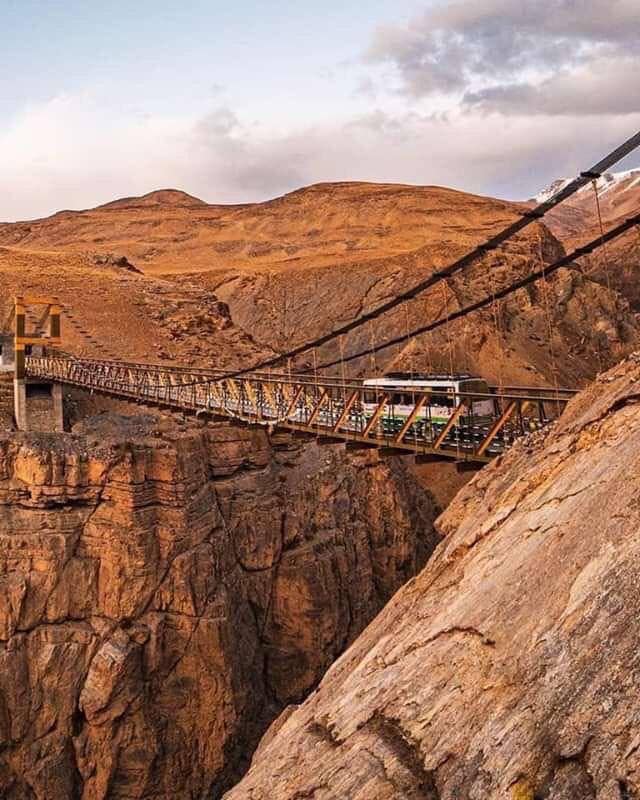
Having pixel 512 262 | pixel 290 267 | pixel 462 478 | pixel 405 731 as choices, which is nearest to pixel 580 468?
pixel 405 731

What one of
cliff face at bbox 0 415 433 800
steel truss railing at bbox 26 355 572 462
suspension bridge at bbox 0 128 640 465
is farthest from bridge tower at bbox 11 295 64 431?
cliff face at bbox 0 415 433 800

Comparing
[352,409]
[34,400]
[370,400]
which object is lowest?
[352,409]

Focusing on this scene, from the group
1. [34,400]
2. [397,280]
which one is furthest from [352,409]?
A: [397,280]

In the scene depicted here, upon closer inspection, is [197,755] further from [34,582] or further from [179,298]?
[179,298]

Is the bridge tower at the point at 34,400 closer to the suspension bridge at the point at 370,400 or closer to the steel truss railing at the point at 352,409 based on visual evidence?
the suspension bridge at the point at 370,400

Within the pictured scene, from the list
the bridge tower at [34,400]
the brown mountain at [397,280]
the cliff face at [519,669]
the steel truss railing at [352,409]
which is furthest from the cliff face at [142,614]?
the cliff face at [519,669]

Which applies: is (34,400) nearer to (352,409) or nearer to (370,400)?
(370,400)
